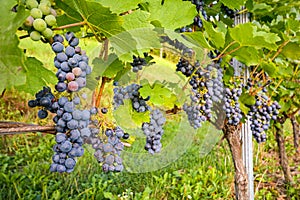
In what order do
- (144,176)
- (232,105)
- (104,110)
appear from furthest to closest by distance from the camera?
1. (144,176)
2. (232,105)
3. (104,110)

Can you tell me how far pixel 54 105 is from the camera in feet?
2.56

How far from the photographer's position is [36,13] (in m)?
0.65

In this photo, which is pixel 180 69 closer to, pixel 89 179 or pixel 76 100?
pixel 76 100

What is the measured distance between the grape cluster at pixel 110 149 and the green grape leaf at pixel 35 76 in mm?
231

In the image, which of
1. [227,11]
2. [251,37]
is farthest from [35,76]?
[227,11]

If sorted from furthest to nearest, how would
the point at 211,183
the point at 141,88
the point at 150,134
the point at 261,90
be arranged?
the point at 211,183, the point at 261,90, the point at 150,134, the point at 141,88

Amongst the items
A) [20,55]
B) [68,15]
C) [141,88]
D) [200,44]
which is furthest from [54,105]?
[200,44]

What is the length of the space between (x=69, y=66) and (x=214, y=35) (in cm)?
62

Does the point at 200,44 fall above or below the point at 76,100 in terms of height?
above

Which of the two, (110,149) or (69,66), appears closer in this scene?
(69,66)

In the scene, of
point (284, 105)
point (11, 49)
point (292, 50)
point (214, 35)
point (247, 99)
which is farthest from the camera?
point (284, 105)

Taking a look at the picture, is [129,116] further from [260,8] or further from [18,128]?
[260,8]

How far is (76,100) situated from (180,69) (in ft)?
2.46

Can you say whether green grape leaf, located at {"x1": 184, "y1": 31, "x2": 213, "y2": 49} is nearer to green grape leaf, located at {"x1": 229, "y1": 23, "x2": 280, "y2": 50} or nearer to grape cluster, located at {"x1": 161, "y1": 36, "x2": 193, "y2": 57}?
green grape leaf, located at {"x1": 229, "y1": 23, "x2": 280, "y2": 50}
